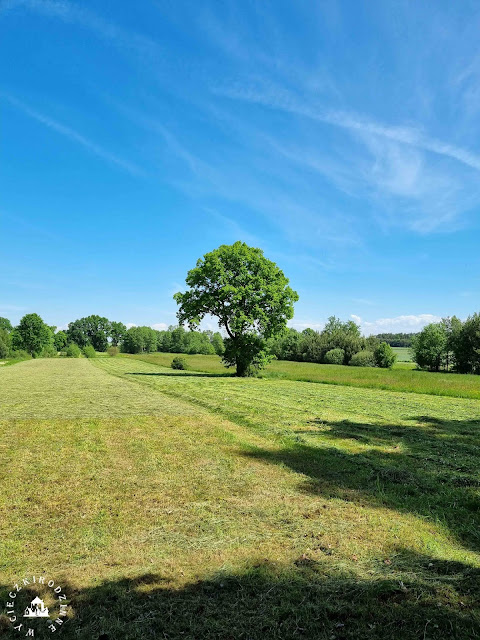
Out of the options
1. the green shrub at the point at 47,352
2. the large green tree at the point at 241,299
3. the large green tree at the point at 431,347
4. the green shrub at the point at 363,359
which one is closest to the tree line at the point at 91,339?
the green shrub at the point at 47,352

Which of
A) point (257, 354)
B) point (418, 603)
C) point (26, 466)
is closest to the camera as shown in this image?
point (418, 603)

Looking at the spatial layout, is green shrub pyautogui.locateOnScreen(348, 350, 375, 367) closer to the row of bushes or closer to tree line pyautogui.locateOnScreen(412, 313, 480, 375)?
the row of bushes

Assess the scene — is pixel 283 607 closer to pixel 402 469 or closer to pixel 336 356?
pixel 402 469

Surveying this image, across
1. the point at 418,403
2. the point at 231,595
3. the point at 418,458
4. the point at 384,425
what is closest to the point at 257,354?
the point at 418,403

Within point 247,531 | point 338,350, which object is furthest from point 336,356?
point 247,531

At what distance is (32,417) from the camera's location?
12.8m

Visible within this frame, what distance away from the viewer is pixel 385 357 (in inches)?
3105

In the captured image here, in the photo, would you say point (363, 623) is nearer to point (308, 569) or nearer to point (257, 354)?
point (308, 569)

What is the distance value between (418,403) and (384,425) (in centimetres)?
692

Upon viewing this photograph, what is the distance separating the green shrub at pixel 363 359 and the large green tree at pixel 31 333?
89.7 meters

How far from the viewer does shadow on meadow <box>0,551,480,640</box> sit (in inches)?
127

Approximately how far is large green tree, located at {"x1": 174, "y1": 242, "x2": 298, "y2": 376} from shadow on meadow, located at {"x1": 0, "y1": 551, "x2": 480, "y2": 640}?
98.0 ft

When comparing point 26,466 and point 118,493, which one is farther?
point 26,466

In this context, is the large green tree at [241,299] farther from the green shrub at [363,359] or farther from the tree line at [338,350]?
the green shrub at [363,359]
